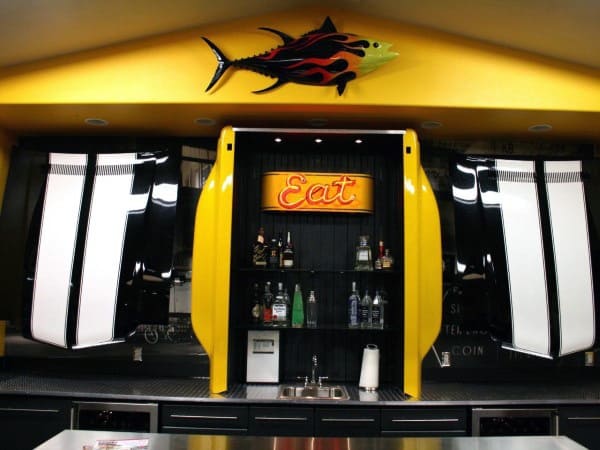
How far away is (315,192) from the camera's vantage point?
357 centimetres

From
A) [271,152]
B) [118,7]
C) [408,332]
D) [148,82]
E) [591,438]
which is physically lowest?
[591,438]

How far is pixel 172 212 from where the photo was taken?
3.60 m

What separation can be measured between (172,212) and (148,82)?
3.09ft

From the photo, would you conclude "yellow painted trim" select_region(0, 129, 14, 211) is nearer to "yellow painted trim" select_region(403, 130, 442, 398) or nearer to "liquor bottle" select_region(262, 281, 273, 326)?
"liquor bottle" select_region(262, 281, 273, 326)

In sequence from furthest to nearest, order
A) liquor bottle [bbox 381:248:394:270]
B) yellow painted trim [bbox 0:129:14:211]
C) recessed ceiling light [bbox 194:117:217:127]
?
yellow painted trim [bbox 0:129:14:211] → liquor bottle [bbox 381:248:394:270] → recessed ceiling light [bbox 194:117:217:127]

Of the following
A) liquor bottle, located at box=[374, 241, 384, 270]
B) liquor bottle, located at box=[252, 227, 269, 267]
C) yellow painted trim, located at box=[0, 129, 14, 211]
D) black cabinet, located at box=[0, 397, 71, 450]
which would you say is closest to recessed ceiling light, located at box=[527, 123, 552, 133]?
liquor bottle, located at box=[374, 241, 384, 270]

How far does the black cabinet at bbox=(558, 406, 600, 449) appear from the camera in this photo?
3.15 meters

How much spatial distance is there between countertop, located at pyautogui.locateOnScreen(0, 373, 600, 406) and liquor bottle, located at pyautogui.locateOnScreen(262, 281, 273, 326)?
0.47 m

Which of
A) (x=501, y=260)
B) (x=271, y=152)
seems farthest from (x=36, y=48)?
(x=501, y=260)

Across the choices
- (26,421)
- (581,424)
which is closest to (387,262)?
(581,424)

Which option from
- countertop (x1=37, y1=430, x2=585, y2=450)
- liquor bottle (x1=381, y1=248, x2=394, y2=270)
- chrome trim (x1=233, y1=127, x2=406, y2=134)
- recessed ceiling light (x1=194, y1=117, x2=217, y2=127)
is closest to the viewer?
countertop (x1=37, y1=430, x2=585, y2=450)

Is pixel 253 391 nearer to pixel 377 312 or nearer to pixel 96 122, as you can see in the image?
pixel 377 312

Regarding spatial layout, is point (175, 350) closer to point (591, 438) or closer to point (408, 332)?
point (408, 332)

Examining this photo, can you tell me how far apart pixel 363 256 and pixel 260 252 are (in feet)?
2.53
